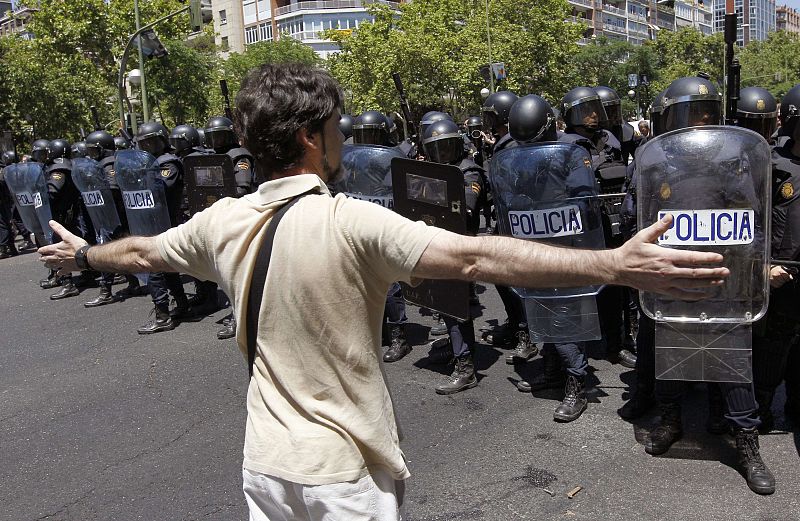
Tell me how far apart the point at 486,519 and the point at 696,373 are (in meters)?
1.21

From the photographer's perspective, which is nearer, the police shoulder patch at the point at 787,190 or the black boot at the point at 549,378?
the police shoulder patch at the point at 787,190

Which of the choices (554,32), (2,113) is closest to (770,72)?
(554,32)

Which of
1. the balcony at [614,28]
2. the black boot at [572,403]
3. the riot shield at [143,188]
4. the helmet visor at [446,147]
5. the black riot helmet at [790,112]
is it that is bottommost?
the black boot at [572,403]

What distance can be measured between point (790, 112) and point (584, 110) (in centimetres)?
183

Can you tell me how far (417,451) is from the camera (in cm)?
423

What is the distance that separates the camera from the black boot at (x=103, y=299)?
8984 millimetres

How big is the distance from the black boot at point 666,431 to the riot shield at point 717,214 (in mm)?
800

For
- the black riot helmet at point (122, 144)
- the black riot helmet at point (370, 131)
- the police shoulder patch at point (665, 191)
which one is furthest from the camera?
the black riot helmet at point (122, 144)

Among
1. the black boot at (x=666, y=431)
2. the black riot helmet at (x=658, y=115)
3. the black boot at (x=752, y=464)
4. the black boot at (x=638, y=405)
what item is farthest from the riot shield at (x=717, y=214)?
the black riot helmet at (x=658, y=115)

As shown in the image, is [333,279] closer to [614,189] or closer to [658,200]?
[658,200]

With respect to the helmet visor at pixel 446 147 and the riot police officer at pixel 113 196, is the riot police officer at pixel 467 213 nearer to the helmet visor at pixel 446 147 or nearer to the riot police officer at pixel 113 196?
the helmet visor at pixel 446 147

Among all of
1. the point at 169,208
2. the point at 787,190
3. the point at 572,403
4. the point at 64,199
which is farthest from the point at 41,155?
the point at 787,190

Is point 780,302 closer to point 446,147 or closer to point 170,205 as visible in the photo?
point 446,147

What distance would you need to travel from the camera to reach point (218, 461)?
4.21 m
